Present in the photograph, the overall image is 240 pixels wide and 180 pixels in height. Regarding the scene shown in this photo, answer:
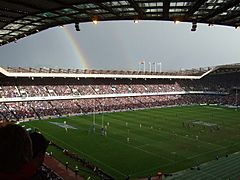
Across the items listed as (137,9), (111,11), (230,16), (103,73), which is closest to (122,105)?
(103,73)

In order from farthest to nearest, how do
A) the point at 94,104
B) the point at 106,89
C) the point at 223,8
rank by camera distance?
1. the point at 106,89
2. the point at 94,104
3. the point at 223,8

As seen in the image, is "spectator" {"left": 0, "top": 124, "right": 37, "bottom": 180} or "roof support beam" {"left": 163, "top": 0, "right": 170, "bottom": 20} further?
"roof support beam" {"left": 163, "top": 0, "right": 170, "bottom": 20}

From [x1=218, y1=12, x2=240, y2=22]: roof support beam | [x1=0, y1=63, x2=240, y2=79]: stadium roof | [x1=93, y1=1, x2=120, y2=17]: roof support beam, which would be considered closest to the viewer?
[x1=93, y1=1, x2=120, y2=17]: roof support beam

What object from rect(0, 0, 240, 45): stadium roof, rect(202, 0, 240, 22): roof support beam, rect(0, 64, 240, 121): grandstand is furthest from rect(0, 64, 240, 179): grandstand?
rect(202, 0, 240, 22): roof support beam

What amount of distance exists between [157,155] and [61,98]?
39.9 meters

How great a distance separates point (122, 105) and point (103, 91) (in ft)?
23.0

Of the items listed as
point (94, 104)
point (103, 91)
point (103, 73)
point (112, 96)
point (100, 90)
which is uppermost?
point (103, 73)

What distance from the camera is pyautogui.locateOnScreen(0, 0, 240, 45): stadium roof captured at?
41.5 feet

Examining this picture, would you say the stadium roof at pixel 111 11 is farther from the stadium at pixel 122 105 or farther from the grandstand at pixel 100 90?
the grandstand at pixel 100 90

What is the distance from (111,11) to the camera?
14.6 m

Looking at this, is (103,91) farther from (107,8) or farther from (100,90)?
(107,8)

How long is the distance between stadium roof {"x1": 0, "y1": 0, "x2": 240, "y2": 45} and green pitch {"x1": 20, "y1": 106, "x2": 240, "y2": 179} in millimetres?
14345

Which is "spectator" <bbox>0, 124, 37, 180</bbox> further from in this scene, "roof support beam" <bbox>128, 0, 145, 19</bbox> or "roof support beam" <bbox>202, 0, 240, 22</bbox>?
"roof support beam" <bbox>202, 0, 240, 22</bbox>

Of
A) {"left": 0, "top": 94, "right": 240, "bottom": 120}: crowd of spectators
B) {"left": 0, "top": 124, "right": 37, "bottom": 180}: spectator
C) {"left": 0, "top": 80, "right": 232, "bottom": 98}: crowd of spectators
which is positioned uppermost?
{"left": 0, "top": 124, "right": 37, "bottom": 180}: spectator
